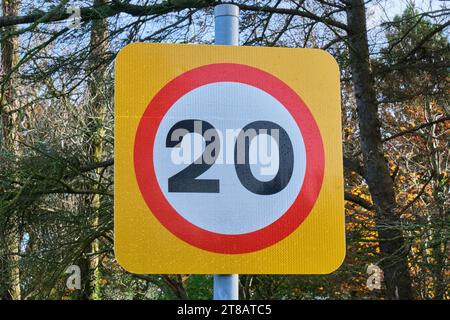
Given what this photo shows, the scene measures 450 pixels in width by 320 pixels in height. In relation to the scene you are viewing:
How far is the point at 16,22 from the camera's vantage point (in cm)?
515

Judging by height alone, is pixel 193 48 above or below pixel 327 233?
above

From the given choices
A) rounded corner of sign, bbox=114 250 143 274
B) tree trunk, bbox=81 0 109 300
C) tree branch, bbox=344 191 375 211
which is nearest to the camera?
rounded corner of sign, bbox=114 250 143 274

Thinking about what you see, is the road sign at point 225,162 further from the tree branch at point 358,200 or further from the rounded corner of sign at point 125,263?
the tree branch at point 358,200

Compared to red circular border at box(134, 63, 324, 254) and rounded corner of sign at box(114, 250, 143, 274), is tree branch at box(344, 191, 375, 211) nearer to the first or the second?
red circular border at box(134, 63, 324, 254)

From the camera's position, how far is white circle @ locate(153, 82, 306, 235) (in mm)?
1358

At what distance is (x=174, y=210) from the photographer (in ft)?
4.45

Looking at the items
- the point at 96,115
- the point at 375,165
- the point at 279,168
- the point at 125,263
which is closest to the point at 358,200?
the point at 375,165

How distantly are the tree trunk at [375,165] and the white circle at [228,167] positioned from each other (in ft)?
11.6

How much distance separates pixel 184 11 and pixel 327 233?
165 inches

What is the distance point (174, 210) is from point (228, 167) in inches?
5.0

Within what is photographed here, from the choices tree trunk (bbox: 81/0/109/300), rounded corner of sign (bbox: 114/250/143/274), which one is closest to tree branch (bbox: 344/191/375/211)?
tree trunk (bbox: 81/0/109/300)

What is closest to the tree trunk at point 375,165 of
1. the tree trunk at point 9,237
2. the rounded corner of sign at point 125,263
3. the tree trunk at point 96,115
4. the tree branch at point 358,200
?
the tree branch at point 358,200
